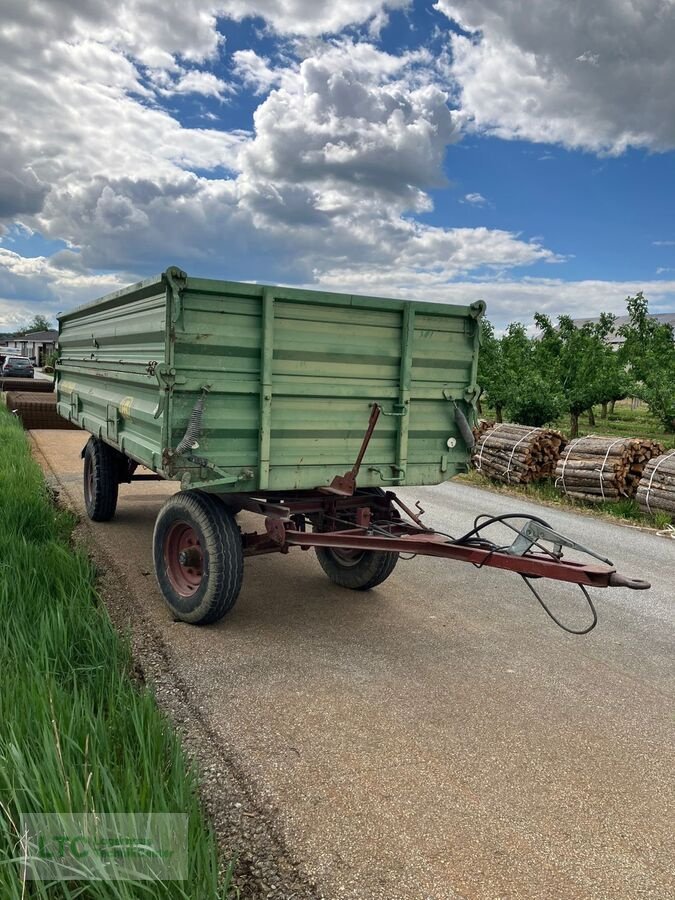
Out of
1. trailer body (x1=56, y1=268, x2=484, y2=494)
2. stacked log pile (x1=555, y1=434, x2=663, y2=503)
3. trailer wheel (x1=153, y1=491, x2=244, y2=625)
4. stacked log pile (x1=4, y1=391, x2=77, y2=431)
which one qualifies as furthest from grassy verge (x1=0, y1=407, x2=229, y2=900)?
stacked log pile (x1=4, y1=391, x2=77, y2=431)

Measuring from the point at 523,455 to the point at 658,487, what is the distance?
8.51 ft

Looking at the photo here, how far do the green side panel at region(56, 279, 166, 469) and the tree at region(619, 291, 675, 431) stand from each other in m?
16.0

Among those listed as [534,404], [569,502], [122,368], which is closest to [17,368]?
[534,404]

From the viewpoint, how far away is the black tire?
7488 millimetres

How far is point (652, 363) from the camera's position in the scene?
88.2 ft

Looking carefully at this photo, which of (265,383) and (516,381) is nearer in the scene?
(265,383)

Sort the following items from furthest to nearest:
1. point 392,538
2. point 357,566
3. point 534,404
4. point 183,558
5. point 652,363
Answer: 1. point 652,363
2. point 534,404
3. point 357,566
4. point 183,558
5. point 392,538

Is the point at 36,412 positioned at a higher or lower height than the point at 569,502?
higher

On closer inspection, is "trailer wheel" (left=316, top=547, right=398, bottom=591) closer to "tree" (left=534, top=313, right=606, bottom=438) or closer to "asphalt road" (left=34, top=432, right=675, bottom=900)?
"asphalt road" (left=34, top=432, right=675, bottom=900)

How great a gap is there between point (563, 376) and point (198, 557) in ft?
68.7

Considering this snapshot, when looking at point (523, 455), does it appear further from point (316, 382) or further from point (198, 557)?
point (198, 557)

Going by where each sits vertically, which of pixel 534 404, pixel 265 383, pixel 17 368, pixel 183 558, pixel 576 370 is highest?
pixel 576 370

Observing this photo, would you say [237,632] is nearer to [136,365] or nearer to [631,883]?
[136,365]

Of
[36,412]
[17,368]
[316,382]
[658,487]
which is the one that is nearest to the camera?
[316,382]
